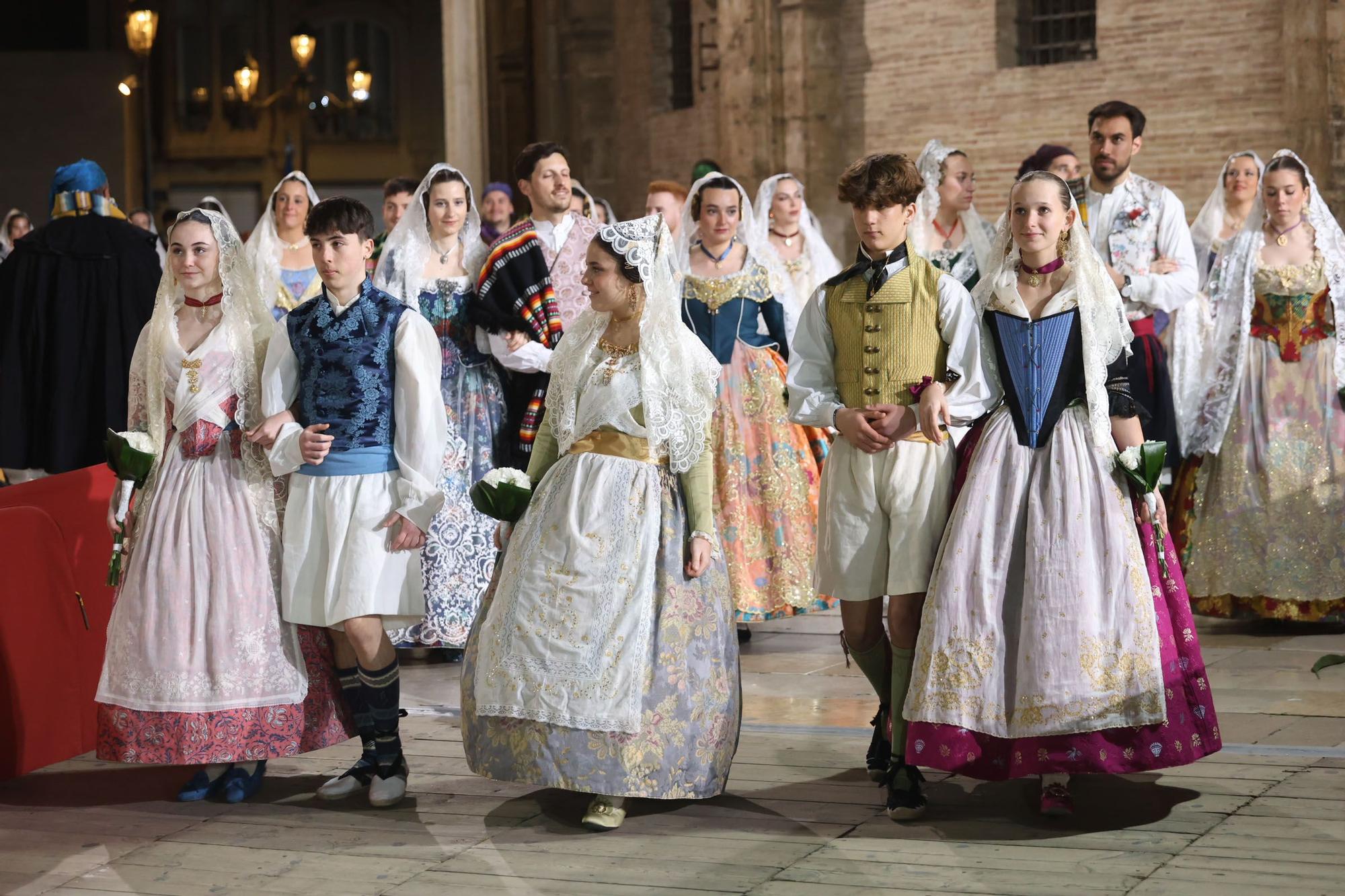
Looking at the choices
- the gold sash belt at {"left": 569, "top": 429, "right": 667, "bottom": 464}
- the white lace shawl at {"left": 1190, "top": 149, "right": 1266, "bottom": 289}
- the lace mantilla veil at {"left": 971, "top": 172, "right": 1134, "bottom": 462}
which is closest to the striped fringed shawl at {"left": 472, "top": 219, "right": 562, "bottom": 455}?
the gold sash belt at {"left": 569, "top": 429, "right": 667, "bottom": 464}

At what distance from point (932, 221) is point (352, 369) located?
361 centimetres

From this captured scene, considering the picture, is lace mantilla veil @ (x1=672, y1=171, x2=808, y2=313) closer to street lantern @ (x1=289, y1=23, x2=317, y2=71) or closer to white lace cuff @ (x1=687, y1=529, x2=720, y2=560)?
white lace cuff @ (x1=687, y1=529, x2=720, y2=560)

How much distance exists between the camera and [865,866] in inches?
154

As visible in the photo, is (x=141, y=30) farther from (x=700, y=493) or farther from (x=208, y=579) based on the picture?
(x=700, y=493)

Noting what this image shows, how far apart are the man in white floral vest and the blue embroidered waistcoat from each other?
300 cm

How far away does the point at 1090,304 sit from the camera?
14.1ft

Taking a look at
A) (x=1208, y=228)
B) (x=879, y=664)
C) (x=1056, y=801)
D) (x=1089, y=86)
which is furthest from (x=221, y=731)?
(x=1089, y=86)

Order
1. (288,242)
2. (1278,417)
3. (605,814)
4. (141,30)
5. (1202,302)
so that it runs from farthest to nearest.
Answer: (141,30) → (288,242) → (1202,302) → (1278,417) → (605,814)

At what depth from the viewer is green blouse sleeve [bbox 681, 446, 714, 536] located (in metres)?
4.36

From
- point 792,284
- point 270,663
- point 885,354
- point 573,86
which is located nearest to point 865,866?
point 885,354

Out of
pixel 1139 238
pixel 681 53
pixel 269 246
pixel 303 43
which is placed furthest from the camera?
pixel 303 43

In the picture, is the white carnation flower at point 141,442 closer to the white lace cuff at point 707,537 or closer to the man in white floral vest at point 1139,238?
the white lace cuff at point 707,537

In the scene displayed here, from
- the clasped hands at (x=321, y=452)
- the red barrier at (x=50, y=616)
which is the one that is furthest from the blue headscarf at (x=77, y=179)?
the clasped hands at (x=321, y=452)

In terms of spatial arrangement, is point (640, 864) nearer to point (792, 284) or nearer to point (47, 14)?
point (792, 284)
